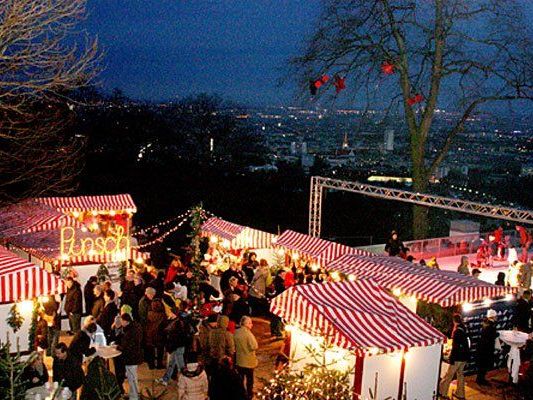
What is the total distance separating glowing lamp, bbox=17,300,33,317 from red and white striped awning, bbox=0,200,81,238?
11.7 ft

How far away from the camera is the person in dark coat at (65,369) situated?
23.0ft

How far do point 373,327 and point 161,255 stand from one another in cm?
876

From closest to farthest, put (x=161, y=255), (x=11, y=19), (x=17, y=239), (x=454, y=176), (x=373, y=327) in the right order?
(x=373, y=327) < (x=11, y=19) < (x=17, y=239) < (x=161, y=255) < (x=454, y=176)

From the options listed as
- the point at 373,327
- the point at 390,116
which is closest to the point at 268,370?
the point at 373,327

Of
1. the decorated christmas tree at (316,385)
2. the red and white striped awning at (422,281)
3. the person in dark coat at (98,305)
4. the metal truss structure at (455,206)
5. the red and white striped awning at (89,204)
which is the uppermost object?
the metal truss structure at (455,206)

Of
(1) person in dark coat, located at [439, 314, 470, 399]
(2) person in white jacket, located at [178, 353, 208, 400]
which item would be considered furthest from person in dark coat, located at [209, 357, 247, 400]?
(1) person in dark coat, located at [439, 314, 470, 399]

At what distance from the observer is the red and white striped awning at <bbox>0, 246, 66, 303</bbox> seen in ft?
29.0

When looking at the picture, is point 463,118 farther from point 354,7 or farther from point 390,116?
point 354,7

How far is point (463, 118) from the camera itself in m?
22.8

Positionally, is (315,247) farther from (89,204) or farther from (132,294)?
(89,204)

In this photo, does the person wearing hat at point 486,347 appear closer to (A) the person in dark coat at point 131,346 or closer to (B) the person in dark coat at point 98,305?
(A) the person in dark coat at point 131,346

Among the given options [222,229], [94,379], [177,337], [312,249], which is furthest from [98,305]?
[222,229]

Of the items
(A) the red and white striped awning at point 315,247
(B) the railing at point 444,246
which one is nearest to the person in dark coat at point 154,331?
(A) the red and white striped awning at point 315,247

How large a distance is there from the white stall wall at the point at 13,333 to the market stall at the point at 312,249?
237 inches
